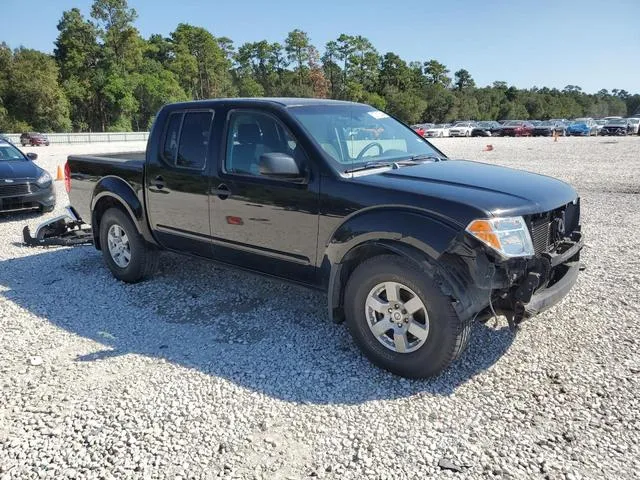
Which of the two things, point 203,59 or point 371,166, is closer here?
point 371,166

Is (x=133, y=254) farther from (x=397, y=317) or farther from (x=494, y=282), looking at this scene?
(x=494, y=282)

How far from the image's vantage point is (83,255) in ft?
23.3

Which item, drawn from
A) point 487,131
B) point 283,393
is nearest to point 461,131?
point 487,131

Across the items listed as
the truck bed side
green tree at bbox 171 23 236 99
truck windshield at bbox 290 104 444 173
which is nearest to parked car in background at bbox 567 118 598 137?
truck windshield at bbox 290 104 444 173

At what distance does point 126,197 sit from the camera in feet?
18.2

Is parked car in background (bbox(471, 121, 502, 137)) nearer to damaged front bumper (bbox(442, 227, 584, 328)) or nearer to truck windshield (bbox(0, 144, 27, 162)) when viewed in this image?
truck windshield (bbox(0, 144, 27, 162))

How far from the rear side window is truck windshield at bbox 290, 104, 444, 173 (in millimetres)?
997

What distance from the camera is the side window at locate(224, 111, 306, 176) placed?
4.30m

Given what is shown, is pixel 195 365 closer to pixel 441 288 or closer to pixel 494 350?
pixel 441 288

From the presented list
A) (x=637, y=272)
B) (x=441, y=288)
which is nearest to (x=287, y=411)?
(x=441, y=288)

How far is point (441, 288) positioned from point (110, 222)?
160 inches

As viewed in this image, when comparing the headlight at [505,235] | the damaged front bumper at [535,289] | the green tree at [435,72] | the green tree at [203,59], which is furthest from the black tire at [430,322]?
the green tree at [435,72]

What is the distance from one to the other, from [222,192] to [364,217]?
58.6 inches

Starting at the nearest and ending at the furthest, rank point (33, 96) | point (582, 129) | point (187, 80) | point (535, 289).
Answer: point (535, 289) < point (582, 129) < point (33, 96) < point (187, 80)
